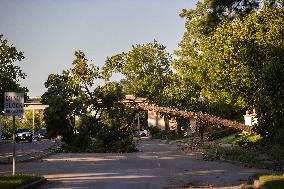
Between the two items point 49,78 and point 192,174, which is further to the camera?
point 49,78

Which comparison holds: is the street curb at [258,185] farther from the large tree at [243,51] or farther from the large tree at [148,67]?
the large tree at [148,67]

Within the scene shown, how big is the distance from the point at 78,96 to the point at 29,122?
94615 mm

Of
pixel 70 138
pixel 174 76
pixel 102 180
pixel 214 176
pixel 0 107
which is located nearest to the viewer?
pixel 102 180

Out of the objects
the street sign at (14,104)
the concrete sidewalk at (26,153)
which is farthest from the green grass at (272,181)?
the concrete sidewalk at (26,153)

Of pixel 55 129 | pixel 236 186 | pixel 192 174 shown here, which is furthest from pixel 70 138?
pixel 236 186

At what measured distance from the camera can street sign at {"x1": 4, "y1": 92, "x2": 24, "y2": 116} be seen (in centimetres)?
1661

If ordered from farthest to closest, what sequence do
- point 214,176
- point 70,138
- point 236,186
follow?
point 70,138 → point 214,176 → point 236,186

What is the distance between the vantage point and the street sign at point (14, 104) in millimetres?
16609

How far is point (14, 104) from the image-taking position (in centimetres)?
1673

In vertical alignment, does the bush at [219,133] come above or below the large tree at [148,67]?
below

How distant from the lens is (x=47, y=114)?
39906mm

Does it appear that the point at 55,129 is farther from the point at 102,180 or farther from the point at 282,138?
the point at 102,180

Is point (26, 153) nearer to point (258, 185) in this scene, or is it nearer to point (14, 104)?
point (14, 104)

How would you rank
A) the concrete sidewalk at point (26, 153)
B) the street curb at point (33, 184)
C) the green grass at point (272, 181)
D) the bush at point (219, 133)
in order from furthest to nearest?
the bush at point (219, 133) → the concrete sidewalk at point (26, 153) → the street curb at point (33, 184) → the green grass at point (272, 181)
